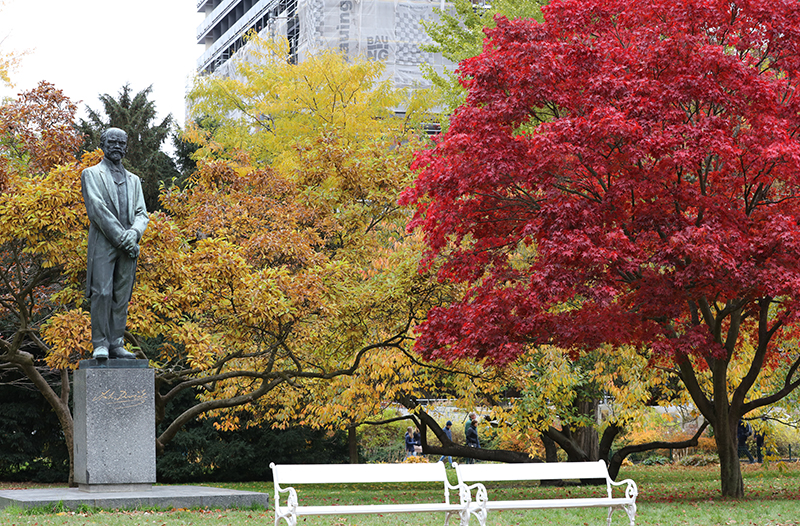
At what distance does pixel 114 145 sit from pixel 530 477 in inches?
214

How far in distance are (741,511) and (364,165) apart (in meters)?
7.17

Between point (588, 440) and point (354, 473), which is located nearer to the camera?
point (354, 473)

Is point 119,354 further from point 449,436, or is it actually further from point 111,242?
point 449,436

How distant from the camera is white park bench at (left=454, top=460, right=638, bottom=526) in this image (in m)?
7.29

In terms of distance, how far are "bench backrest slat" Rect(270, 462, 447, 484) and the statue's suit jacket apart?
341 cm

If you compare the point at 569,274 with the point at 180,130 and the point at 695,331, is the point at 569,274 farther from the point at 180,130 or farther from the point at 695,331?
the point at 180,130

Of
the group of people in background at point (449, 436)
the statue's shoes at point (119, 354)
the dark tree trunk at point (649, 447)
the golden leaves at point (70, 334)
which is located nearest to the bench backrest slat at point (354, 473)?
the statue's shoes at point (119, 354)

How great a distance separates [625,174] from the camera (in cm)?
→ 1036

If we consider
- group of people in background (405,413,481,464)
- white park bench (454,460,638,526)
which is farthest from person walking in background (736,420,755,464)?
white park bench (454,460,638,526)

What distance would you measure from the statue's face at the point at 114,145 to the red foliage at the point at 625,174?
3.63 metres

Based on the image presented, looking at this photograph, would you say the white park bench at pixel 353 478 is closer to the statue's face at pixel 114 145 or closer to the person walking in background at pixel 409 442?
the statue's face at pixel 114 145

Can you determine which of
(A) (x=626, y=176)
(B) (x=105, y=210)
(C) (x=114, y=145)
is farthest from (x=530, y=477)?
(C) (x=114, y=145)

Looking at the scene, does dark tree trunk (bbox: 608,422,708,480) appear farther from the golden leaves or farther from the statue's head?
the statue's head

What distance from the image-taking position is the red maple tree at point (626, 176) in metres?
9.79
